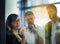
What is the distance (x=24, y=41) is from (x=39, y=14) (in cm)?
25

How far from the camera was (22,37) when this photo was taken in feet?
3.56

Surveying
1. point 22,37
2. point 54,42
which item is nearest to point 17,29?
point 22,37

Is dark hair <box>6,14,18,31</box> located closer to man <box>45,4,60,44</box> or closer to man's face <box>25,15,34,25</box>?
man's face <box>25,15,34,25</box>

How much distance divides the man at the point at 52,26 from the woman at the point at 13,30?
243 mm

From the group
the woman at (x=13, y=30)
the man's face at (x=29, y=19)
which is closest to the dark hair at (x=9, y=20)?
the woman at (x=13, y=30)

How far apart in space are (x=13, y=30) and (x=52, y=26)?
0.35m

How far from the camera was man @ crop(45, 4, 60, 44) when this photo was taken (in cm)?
93

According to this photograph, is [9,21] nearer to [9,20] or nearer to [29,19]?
[9,20]

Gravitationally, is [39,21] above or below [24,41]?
above

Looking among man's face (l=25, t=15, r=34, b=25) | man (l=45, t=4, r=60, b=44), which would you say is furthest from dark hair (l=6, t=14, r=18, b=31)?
man (l=45, t=4, r=60, b=44)

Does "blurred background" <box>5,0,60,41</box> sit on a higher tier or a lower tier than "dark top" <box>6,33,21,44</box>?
higher

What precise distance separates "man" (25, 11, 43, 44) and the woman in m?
0.08

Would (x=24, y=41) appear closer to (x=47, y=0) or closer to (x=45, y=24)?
(x=45, y=24)

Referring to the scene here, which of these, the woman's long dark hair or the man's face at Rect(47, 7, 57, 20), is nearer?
the man's face at Rect(47, 7, 57, 20)
